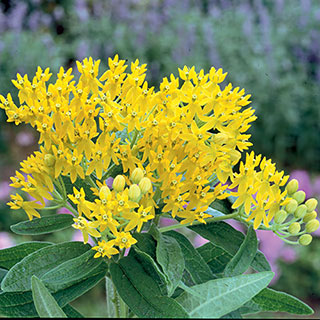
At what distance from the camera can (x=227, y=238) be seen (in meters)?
0.88

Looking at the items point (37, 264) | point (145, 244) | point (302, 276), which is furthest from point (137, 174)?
point (302, 276)

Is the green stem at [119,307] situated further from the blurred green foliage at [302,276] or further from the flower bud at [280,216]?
the blurred green foliage at [302,276]

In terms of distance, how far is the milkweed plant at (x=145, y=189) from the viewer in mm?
754

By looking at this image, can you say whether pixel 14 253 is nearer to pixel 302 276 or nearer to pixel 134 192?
pixel 134 192

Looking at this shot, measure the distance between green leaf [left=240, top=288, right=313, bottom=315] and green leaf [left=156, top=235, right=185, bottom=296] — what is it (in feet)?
0.59

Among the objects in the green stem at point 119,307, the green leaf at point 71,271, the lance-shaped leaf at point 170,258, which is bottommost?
the green stem at point 119,307

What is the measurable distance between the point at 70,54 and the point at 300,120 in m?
2.12

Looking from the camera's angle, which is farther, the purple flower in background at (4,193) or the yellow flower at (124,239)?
the purple flower in background at (4,193)

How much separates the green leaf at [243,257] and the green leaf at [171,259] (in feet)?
0.29

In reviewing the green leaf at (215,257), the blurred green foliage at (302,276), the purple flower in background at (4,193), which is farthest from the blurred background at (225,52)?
the green leaf at (215,257)

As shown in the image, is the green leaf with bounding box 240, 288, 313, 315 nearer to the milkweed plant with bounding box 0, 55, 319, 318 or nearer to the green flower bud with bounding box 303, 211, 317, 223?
the milkweed plant with bounding box 0, 55, 319, 318

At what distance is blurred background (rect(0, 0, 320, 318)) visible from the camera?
3.89 meters

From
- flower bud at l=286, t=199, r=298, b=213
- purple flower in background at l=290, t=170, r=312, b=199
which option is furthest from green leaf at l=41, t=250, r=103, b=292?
purple flower in background at l=290, t=170, r=312, b=199

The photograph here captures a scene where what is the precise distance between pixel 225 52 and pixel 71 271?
3.51 metres
